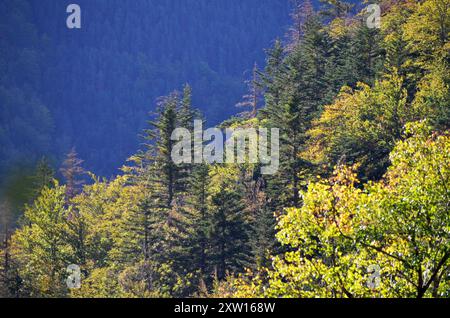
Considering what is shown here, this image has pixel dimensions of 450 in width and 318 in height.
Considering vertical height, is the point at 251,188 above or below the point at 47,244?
above

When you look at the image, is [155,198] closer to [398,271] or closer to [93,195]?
[93,195]

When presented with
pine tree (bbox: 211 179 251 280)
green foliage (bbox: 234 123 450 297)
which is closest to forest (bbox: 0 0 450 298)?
pine tree (bbox: 211 179 251 280)

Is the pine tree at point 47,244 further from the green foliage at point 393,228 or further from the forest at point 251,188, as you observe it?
the green foliage at point 393,228

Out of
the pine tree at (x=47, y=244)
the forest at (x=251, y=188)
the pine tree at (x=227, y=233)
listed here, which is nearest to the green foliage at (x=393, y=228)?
the forest at (x=251, y=188)

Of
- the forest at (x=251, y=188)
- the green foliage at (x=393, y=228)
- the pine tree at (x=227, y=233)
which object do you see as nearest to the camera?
the green foliage at (x=393, y=228)

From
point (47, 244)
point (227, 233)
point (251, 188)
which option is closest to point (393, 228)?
point (227, 233)

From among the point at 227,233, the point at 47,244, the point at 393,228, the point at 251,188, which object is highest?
the point at 251,188

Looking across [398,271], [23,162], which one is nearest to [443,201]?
[398,271]

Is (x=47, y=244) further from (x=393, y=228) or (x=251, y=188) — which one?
(x=393, y=228)

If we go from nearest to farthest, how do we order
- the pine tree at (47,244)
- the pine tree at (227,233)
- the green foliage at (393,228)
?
the green foliage at (393,228)
the pine tree at (227,233)
the pine tree at (47,244)

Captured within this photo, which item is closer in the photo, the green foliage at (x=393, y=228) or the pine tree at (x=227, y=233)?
the green foliage at (x=393, y=228)

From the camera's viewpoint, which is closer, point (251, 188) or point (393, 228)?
point (393, 228)

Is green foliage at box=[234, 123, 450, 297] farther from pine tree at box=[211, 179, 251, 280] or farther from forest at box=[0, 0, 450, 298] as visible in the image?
pine tree at box=[211, 179, 251, 280]
